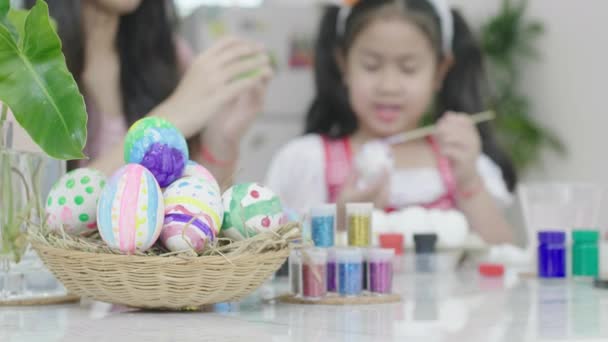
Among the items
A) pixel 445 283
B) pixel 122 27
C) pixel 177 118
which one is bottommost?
pixel 445 283

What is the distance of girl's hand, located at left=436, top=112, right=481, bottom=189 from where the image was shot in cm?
205

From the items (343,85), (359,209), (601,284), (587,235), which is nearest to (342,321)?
(359,209)

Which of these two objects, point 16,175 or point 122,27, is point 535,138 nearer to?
point 122,27

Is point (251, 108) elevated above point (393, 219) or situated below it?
above

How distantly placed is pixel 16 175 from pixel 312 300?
33 cm

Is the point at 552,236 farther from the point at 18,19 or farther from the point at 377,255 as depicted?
the point at 18,19

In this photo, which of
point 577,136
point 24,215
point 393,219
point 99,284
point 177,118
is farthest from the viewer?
point 577,136

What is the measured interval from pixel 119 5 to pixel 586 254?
3.10ft

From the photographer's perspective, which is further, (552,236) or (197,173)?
(552,236)

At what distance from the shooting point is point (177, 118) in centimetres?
165

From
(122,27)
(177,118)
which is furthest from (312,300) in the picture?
(122,27)

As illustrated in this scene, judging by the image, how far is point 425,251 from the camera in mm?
1474

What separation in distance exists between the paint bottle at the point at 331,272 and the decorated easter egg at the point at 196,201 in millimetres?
185

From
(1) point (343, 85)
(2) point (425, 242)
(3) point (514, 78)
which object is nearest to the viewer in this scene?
(2) point (425, 242)
